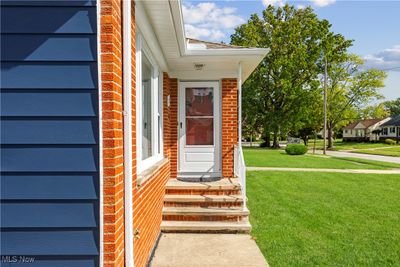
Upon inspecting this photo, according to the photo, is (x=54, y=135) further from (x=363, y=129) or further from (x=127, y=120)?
(x=363, y=129)

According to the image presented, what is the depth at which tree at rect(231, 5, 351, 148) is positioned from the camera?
28.0 m

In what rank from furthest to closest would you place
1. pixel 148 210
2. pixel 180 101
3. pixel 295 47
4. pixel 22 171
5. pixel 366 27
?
1. pixel 295 47
2. pixel 366 27
3. pixel 180 101
4. pixel 148 210
5. pixel 22 171

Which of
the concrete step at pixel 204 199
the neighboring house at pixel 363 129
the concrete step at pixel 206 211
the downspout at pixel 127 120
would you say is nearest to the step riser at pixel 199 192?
the concrete step at pixel 204 199

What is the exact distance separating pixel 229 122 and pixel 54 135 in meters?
4.65

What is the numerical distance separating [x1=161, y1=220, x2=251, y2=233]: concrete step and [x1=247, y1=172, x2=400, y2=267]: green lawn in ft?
0.90

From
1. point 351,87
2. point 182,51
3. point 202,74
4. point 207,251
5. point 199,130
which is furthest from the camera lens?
point 351,87

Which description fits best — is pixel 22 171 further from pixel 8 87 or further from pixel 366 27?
pixel 366 27

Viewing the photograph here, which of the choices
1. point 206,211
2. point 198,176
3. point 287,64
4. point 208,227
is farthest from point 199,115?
point 287,64

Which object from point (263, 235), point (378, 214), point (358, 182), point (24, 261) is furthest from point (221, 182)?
point (358, 182)

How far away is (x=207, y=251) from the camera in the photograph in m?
4.11

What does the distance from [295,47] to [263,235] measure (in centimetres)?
2599

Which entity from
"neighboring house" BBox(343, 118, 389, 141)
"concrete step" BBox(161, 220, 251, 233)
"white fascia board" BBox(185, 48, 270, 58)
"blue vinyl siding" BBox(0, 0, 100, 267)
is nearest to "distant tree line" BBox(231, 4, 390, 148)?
"white fascia board" BBox(185, 48, 270, 58)

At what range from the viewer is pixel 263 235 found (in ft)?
15.8

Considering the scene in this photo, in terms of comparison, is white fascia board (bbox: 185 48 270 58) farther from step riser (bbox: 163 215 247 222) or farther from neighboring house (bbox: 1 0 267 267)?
neighboring house (bbox: 1 0 267 267)
